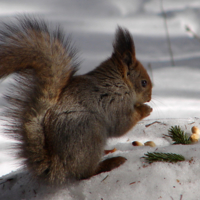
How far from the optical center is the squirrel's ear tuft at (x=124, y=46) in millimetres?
1474

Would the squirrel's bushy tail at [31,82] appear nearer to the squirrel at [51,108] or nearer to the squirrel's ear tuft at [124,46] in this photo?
the squirrel at [51,108]

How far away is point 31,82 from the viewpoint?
48.7 inches

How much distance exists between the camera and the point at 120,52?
59.4 inches

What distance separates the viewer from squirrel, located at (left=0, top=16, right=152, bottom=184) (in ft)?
3.93

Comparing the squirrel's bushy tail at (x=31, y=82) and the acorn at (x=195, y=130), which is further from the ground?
the squirrel's bushy tail at (x=31, y=82)

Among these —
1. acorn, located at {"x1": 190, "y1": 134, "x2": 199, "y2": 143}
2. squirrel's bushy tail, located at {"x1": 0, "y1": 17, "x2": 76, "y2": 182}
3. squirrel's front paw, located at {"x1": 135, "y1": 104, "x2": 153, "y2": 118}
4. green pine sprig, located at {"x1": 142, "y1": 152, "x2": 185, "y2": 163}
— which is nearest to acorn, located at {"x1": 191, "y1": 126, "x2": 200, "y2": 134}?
acorn, located at {"x1": 190, "y1": 134, "x2": 199, "y2": 143}

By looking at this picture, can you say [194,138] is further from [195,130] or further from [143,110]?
[143,110]

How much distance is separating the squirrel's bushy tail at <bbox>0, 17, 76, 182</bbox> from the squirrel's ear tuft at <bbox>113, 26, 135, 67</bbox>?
0.33 m

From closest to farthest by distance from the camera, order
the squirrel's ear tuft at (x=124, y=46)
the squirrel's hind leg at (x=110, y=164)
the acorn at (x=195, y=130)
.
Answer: the squirrel's hind leg at (x=110, y=164)
the squirrel's ear tuft at (x=124, y=46)
the acorn at (x=195, y=130)

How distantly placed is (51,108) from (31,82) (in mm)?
128

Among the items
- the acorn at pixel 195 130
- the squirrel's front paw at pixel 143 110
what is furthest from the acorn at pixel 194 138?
the squirrel's front paw at pixel 143 110

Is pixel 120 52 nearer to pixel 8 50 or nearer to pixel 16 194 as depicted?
pixel 8 50

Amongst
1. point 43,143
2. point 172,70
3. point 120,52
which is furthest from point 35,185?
point 172,70

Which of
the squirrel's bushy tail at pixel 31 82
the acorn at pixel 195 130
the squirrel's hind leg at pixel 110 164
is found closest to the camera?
the squirrel's bushy tail at pixel 31 82
